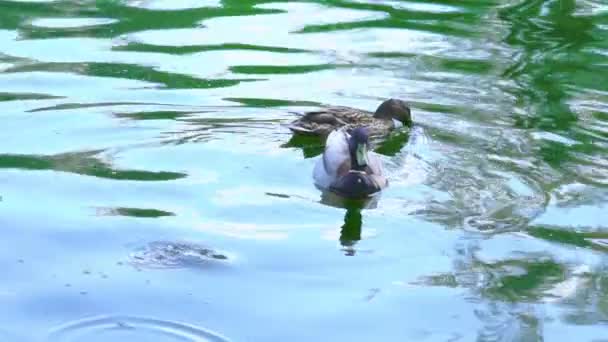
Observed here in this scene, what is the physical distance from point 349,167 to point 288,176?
0.44 m

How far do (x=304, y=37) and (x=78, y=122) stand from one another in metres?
3.88

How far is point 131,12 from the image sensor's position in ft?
53.0

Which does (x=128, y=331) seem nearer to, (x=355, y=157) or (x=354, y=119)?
(x=355, y=157)

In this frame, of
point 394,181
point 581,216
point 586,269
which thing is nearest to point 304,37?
point 394,181

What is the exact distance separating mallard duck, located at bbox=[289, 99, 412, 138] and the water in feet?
0.61

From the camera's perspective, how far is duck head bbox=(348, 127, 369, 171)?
10.8 m

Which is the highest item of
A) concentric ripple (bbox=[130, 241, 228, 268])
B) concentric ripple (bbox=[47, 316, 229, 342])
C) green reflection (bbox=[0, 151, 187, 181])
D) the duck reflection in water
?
concentric ripple (bbox=[47, 316, 229, 342])

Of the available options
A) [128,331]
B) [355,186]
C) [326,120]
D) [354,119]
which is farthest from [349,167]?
[128,331]

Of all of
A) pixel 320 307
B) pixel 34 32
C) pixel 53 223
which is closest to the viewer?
pixel 320 307

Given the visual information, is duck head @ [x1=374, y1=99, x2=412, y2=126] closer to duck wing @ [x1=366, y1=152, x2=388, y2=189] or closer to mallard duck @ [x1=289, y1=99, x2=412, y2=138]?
mallard duck @ [x1=289, y1=99, x2=412, y2=138]

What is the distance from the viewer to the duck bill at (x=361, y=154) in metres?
10.9

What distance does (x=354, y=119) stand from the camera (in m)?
12.0

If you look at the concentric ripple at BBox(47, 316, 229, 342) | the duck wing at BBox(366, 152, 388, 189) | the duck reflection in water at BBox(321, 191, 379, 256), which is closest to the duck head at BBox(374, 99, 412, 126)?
the duck wing at BBox(366, 152, 388, 189)

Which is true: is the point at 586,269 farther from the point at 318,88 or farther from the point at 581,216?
the point at 318,88
